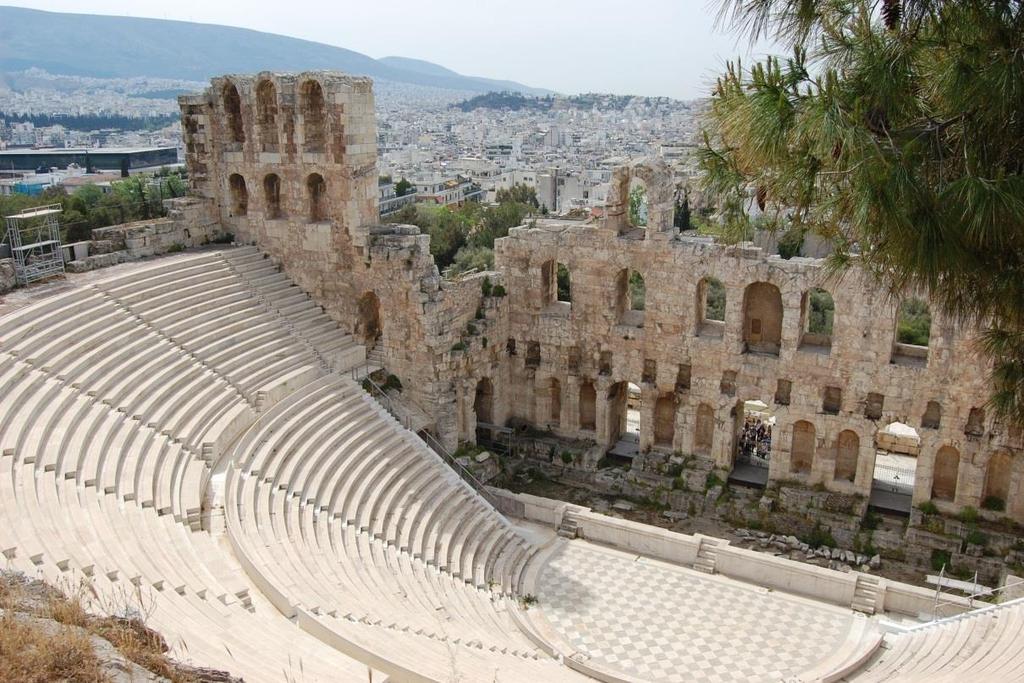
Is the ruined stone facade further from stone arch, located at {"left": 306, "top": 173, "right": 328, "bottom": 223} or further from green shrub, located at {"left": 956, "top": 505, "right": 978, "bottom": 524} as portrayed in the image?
green shrub, located at {"left": 956, "top": 505, "right": 978, "bottom": 524}

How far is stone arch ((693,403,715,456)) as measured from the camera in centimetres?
2375

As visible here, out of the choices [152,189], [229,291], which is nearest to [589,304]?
[229,291]

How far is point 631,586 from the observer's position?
1897 centimetres

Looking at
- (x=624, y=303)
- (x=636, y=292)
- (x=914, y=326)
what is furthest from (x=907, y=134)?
(x=636, y=292)

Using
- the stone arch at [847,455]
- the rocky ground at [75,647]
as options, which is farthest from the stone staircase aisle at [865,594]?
the rocky ground at [75,647]

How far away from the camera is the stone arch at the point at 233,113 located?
24083mm

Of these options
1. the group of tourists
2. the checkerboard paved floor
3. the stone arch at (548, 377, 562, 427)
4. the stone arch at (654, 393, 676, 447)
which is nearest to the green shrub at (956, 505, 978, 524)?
the checkerboard paved floor

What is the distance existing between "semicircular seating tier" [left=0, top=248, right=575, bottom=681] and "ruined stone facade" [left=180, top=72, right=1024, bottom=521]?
1.92 meters

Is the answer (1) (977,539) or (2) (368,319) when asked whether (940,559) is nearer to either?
(1) (977,539)

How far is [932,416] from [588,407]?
9299 mm

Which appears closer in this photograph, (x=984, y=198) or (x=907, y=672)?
(x=984, y=198)

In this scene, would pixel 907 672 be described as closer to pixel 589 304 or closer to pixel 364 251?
pixel 589 304

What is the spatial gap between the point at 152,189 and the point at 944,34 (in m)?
59.8

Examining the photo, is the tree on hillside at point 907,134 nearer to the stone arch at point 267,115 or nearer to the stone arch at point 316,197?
the stone arch at point 316,197
